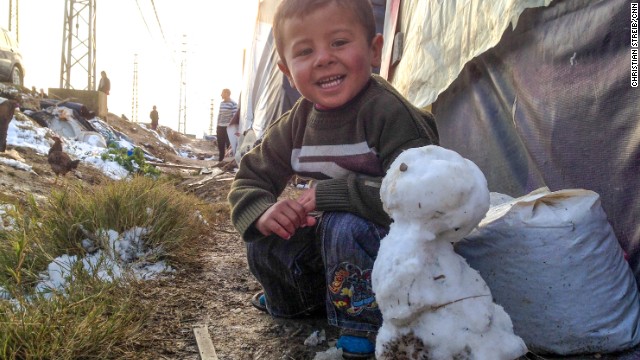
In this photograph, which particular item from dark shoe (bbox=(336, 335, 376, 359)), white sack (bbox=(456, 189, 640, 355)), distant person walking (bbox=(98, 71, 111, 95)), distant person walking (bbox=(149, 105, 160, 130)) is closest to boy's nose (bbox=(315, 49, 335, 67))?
white sack (bbox=(456, 189, 640, 355))

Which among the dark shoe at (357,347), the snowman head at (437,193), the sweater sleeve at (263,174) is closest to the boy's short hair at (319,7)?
the sweater sleeve at (263,174)

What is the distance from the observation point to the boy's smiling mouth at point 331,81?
1597 millimetres

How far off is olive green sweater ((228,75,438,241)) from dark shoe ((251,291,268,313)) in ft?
1.29

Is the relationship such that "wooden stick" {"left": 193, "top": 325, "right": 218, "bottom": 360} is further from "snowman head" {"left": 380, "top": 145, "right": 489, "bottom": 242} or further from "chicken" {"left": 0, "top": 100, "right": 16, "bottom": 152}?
"chicken" {"left": 0, "top": 100, "right": 16, "bottom": 152}

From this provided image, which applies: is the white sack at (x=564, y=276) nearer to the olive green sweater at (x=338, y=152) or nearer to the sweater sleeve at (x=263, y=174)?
the olive green sweater at (x=338, y=152)

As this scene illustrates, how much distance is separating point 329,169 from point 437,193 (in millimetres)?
687

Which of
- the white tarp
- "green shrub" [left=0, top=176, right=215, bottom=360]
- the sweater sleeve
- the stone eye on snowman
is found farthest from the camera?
the white tarp

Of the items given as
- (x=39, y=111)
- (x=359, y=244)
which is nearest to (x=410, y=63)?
(x=359, y=244)

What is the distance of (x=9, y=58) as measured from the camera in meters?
11.5

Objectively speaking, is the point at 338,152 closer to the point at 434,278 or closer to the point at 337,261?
the point at 337,261

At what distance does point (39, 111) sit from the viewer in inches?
364

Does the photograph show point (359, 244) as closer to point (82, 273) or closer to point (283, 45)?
point (283, 45)

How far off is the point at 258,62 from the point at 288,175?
20.4 feet

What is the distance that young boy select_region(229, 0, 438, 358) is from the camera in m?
1.46
